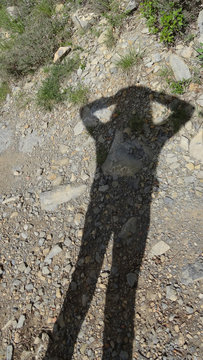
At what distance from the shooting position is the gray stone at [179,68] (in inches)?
164

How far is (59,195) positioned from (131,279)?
1.98 meters

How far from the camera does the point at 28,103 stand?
20.7 ft

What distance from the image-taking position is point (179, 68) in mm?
4246

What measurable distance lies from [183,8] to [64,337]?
5.50 metres

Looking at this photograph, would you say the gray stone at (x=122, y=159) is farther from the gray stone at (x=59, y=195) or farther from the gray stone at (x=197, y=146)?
the gray stone at (x=197, y=146)

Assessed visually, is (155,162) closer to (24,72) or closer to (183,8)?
(183,8)

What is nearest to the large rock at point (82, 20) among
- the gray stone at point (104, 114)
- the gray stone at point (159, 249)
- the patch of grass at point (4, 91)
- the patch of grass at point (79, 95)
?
the patch of grass at point (79, 95)

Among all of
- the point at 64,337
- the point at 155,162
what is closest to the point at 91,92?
the point at 155,162

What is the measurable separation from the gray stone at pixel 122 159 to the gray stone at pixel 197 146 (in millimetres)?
715

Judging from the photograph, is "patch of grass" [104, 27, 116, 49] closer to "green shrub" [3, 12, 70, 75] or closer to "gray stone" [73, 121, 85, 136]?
"green shrub" [3, 12, 70, 75]

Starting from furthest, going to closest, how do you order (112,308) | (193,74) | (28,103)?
(28,103)
(193,74)
(112,308)

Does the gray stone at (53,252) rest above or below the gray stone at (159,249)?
above

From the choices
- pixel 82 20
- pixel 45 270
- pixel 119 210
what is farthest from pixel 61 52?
pixel 45 270

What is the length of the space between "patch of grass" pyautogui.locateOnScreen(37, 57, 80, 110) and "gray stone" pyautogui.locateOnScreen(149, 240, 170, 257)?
12.6 feet
